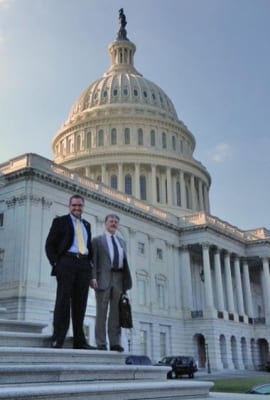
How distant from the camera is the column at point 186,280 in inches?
2229

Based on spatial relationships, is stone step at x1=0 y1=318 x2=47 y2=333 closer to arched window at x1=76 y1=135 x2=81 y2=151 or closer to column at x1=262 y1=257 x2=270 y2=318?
column at x1=262 y1=257 x2=270 y2=318

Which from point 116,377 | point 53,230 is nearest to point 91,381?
point 116,377

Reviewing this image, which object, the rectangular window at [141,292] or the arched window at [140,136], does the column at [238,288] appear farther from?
the arched window at [140,136]

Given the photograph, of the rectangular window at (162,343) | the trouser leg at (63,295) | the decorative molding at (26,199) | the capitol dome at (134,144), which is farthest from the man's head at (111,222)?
the capitol dome at (134,144)

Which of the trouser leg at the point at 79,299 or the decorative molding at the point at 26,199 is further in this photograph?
the decorative molding at the point at 26,199

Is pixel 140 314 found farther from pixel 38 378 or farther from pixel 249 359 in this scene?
pixel 38 378

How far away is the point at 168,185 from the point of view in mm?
72000

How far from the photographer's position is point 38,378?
21.4ft

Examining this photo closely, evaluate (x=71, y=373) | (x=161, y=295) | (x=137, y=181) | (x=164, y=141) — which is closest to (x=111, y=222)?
(x=71, y=373)

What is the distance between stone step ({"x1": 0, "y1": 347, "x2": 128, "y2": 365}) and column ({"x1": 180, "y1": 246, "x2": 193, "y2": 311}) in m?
49.1

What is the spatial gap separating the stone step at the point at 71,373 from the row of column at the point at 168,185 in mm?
62134

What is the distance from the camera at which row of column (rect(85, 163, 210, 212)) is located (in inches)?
2788

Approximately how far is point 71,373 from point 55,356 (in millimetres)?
679

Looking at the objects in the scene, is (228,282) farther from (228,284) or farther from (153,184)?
(153,184)
